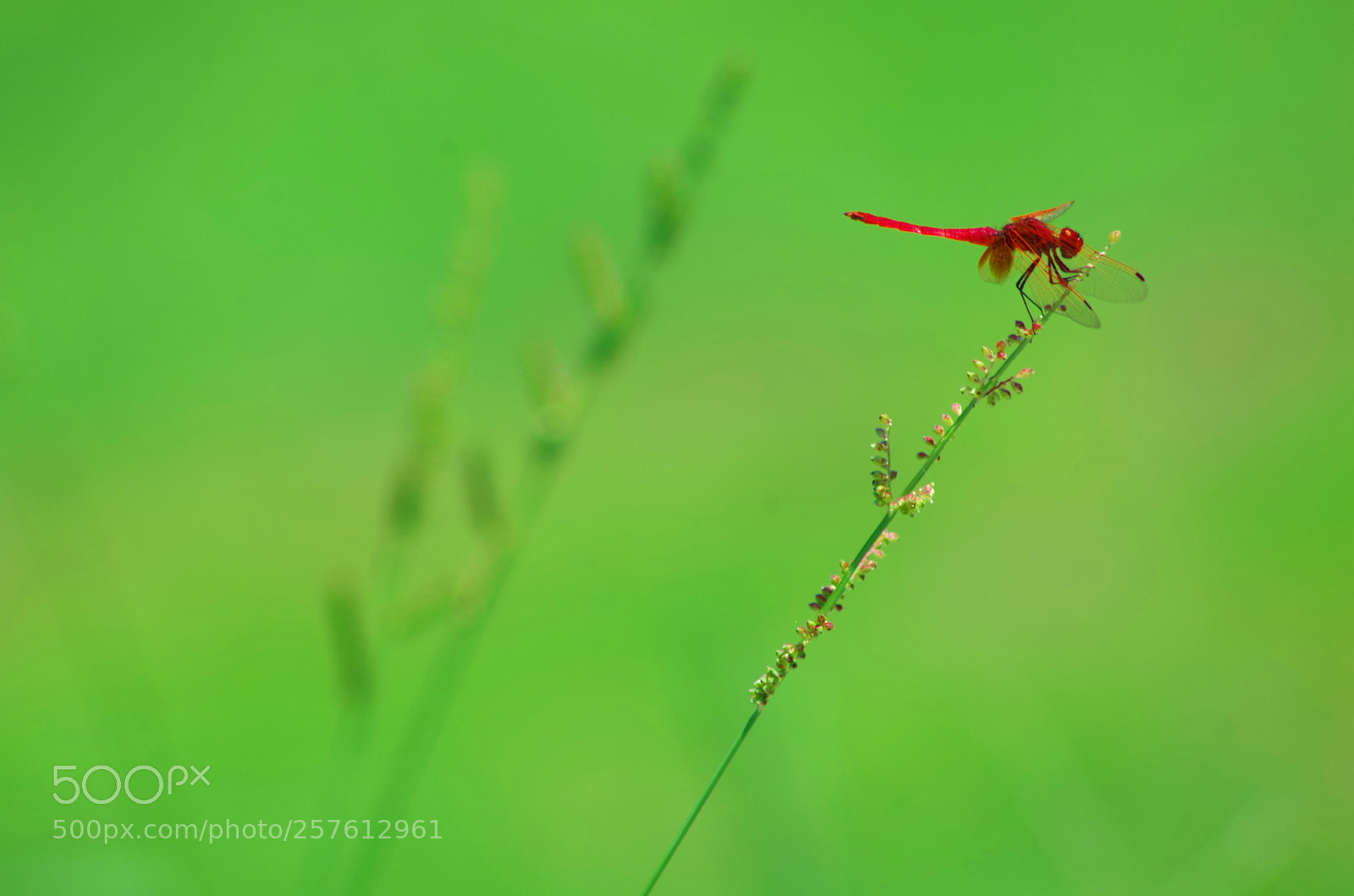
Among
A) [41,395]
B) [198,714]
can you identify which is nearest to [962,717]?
[198,714]

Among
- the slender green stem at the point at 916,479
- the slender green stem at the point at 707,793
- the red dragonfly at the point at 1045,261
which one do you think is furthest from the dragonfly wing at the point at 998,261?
the slender green stem at the point at 707,793

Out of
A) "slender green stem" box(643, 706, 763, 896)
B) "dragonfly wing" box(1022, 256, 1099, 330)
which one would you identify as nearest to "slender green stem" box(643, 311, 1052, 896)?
"slender green stem" box(643, 706, 763, 896)

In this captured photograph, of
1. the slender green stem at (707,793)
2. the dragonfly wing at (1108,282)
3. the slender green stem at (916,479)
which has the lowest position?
the slender green stem at (707,793)

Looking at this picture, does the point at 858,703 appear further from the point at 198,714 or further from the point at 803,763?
the point at 198,714

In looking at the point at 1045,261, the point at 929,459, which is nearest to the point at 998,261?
the point at 1045,261

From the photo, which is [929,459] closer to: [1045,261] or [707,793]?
[707,793]

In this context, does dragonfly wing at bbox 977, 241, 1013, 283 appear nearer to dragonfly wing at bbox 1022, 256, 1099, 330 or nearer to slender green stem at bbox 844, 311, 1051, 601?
dragonfly wing at bbox 1022, 256, 1099, 330

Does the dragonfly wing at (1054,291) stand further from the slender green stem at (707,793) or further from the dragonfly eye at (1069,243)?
the slender green stem at (707,793)
